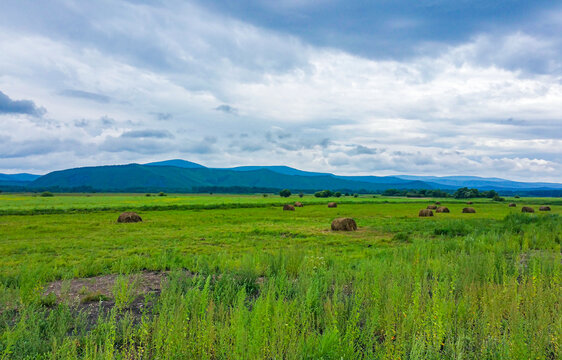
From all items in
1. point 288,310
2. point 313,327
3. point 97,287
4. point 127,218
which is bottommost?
point 127,218

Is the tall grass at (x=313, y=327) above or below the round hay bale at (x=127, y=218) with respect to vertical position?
above

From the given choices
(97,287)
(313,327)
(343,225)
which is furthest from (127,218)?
(313,327)

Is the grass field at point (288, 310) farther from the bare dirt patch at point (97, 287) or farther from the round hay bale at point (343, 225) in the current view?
the round hay bale at point (343, 225)

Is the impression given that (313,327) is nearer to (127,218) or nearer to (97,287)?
(97,287)

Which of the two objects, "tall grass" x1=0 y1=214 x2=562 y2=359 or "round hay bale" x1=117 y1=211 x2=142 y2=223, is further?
"round hay bale" x1=117 y1=211 x2=142 y2=223

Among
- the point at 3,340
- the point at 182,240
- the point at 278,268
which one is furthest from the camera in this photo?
the point at 182,240

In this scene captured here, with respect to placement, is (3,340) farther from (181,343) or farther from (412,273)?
(412,273)

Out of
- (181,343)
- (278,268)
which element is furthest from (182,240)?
(181,343)

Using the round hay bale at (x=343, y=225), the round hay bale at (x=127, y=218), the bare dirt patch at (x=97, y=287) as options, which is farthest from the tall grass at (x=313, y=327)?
the round hay bale at (x=127, y=218)

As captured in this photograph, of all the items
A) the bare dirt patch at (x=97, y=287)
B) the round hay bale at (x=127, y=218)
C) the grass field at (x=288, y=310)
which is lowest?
the round hay bale at (x=127, y=218)

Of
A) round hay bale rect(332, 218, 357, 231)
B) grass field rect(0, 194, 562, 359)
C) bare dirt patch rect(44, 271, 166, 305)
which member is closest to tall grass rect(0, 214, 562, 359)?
grass field rect(0, 194, 562, 359)

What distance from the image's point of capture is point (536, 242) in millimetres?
14102

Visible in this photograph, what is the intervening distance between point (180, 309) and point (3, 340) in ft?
8.61

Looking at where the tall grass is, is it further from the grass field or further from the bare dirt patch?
the bare dirt patch
